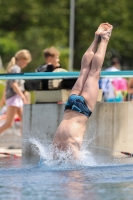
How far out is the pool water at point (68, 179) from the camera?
7512 millimetres

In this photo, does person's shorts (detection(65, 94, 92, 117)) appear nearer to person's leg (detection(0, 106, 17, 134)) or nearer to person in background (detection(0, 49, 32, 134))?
person in background (detection(0, 49, 32, 134))

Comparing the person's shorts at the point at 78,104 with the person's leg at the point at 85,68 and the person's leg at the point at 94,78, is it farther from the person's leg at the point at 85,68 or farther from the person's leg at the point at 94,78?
the person's leg at the point at 85,68

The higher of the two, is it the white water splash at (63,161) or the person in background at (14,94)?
the person in background at (14,94)

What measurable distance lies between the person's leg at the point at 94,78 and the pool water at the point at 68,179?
0.79 m

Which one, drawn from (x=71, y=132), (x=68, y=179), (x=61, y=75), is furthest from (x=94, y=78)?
(x=68, y=179)

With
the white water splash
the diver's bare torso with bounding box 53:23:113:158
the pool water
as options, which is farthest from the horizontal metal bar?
the white water splash

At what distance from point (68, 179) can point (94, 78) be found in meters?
2.16

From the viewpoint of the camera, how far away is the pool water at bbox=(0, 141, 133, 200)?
751 cm

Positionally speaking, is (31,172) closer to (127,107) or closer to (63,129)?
(63,129)

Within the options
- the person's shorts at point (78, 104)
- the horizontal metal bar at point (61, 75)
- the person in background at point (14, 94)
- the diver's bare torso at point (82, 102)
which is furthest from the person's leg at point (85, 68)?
the person in background at point (14, 94)

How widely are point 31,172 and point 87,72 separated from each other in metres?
1.85

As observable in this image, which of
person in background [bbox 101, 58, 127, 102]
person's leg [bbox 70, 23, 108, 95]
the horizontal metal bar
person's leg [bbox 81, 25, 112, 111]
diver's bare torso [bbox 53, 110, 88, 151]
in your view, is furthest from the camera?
person in background [bbox 101, 58, 127, 102]

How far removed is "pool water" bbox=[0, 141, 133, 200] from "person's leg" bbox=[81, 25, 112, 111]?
2.60 feet

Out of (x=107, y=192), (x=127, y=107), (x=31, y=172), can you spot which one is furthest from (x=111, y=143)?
(x=107, y=192)
